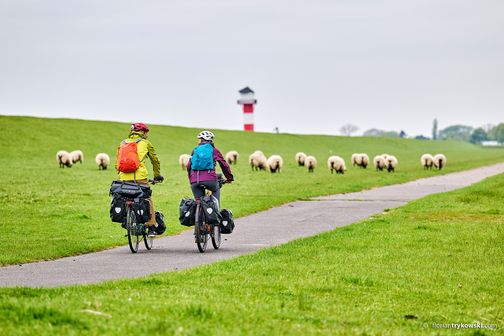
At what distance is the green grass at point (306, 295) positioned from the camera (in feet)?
30.2

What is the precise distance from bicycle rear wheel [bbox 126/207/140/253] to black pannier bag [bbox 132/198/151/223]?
0.09 m

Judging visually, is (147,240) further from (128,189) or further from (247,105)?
(247,105)

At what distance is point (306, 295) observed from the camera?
39.4 ft

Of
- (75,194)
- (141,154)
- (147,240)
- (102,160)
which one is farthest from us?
(102,160)

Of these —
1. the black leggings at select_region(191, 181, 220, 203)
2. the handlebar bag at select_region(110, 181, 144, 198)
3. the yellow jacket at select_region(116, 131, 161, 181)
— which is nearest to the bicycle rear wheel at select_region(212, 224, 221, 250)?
the black leggings at select_region(191, 181, 220, 203)

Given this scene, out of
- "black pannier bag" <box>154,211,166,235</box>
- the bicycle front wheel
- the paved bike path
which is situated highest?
"black pannier bag" <box>154,211,166,235</box>

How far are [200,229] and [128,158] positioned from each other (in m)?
1.92

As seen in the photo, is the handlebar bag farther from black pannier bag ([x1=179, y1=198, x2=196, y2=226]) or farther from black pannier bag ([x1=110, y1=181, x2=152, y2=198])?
black pannier bag ([x1=179, y1=198, x2=196, y2=226])

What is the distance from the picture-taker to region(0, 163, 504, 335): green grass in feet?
30.2

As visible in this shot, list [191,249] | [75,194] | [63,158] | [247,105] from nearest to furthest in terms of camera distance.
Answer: [191,249]
[75,194]
[63,158]
[247,105]

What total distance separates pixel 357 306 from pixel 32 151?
8231 centimetres

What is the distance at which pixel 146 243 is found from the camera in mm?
18547

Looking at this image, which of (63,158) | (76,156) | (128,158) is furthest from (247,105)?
(128,158)

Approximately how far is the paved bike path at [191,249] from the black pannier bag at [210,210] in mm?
634
